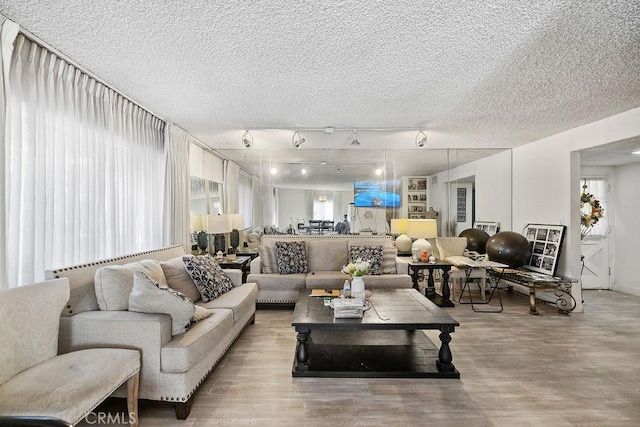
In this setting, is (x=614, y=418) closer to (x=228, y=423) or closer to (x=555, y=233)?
(x=228, y=423)

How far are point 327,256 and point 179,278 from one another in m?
2.42

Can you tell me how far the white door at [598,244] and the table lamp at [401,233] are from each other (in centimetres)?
321

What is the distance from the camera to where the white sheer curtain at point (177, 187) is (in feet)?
14.4

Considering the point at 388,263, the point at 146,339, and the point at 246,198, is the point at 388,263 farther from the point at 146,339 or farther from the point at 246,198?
the point at 146,339

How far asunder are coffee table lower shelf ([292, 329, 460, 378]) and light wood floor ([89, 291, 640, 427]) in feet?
0.23

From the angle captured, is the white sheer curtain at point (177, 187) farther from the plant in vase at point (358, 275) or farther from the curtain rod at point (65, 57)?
the plant in vase at point (358, 275)

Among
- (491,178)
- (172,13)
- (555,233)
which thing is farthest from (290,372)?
(491,178)

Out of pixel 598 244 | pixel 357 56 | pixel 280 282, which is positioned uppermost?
pixel 357 56

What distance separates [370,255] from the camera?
484cm

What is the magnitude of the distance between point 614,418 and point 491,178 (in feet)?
16.2

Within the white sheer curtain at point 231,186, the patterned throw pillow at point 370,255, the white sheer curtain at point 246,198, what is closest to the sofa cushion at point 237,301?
the patterned throw pillow at point 370,255

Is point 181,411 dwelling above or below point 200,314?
below

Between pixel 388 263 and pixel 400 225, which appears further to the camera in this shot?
pixel 400 225

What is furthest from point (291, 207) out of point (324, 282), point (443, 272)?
point (443, 272)
